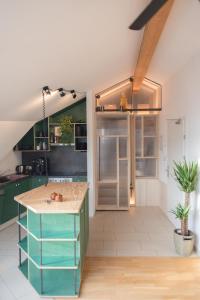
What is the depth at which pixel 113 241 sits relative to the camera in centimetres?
443

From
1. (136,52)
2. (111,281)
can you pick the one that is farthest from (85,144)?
(111,281)

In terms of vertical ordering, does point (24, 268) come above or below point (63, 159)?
below

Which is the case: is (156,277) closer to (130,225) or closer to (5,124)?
(130,225)

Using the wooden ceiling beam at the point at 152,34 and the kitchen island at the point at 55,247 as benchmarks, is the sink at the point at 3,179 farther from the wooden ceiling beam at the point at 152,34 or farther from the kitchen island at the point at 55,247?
the wooden ceiling beam at the point at 152,34

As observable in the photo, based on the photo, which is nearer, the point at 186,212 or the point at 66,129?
the point at 186,212

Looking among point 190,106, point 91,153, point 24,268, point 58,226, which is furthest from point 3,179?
point 190,106

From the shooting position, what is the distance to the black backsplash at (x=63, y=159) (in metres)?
6.61

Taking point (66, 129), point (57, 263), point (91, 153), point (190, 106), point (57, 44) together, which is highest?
point (57, 44)

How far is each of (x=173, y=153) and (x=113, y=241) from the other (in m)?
2.00

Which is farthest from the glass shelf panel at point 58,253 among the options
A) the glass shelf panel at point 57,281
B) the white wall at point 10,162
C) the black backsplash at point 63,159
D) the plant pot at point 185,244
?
the black backsplash at point 63,159

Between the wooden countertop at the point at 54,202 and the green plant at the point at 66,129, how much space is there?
2.26 m

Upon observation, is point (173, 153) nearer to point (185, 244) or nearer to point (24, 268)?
point (185, 244)

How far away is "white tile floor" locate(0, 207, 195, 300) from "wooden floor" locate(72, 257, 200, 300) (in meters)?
0.28

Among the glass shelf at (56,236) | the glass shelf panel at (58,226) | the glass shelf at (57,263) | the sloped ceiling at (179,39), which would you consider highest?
the sloped ceiling at (179,39)
